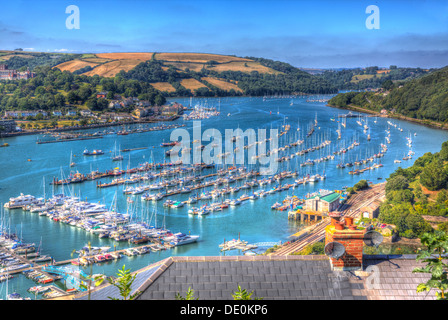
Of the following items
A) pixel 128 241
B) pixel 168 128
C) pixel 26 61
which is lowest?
pixel 128 241

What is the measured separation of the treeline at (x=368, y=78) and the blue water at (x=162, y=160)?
32.4m

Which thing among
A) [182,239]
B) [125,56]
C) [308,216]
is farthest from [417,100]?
[125,56]

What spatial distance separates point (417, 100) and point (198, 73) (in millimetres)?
29066

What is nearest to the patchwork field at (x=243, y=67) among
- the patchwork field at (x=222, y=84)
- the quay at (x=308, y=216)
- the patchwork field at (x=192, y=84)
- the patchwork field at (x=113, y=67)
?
the patchwork field at (x=222, y=84)

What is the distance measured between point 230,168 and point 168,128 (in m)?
12.2

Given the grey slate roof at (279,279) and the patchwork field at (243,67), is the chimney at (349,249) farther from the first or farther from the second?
the patchwork field at (243,67)

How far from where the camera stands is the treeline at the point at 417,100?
91.7 ft

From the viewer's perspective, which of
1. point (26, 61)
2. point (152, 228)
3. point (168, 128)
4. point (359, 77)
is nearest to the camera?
point (152, 228)

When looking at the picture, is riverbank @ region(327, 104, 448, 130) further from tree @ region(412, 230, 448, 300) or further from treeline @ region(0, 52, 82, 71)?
treeline @ region(0, 52, 82, 71)

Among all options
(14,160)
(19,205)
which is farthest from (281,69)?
(19,205)

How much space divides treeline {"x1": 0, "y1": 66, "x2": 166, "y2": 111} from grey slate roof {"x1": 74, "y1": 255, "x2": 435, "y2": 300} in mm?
30284

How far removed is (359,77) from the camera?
224 feet
